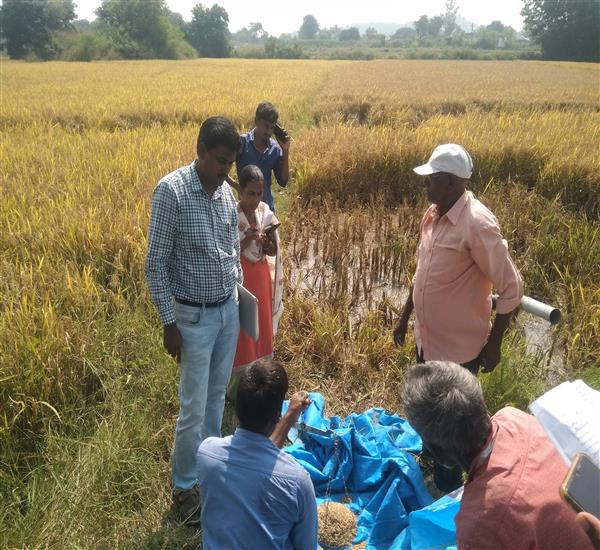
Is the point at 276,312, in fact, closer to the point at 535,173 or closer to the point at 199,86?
the point at 535,173

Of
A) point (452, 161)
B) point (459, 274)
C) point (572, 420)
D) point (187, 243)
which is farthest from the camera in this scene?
point (459, 274)

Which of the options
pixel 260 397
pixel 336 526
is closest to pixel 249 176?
pixel 260 397

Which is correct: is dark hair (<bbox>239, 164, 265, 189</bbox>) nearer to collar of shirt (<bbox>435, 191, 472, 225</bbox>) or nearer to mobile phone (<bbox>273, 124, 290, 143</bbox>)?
collar of shirt (<bbox>435, 191, 472, 225</bbox>)

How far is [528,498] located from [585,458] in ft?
0.97

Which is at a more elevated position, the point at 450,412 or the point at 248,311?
the point at 450,412

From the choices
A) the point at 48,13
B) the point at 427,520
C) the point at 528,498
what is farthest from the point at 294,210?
the point at 48,13

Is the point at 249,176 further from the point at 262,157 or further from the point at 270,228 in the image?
the point at 262,157

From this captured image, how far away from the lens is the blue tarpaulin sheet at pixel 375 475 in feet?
6.79

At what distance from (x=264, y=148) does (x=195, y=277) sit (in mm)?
1986

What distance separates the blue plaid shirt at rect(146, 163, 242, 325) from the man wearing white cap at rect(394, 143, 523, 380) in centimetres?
95

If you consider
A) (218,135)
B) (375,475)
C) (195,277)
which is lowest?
(375,475)

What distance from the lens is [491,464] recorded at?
1304 millimetres

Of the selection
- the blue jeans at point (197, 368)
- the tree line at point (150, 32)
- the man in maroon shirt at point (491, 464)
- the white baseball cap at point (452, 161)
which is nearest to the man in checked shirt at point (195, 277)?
the blue jeans at point (197, 368)

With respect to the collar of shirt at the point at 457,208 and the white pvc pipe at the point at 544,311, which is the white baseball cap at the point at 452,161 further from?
the white pvc pipe at the point at 544,311
